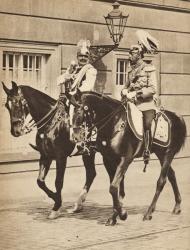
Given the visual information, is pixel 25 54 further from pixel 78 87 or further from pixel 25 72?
pixel 78 87

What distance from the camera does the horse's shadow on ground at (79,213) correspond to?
29.3 feet

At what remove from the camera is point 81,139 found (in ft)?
26.9

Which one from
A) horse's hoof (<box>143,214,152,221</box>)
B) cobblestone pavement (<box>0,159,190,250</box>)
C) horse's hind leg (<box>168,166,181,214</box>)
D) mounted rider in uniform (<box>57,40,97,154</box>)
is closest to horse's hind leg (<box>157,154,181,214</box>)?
horse's hind leg (<box>168,166,181,214</box>)

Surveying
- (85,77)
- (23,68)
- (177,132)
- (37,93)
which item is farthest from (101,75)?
(37,93)

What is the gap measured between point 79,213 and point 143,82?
2.14 meters

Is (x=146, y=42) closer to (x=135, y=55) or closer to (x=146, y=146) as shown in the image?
(x=135, y=55)

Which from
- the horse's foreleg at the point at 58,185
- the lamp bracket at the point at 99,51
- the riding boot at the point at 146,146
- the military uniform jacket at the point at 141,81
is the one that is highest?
the lamp bracket at the point at 99,51

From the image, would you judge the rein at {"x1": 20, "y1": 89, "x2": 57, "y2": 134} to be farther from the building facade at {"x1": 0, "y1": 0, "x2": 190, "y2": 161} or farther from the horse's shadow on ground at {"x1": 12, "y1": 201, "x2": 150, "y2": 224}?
the horse's shadow on ground at {"x1": 12, "y1": 201, "x2": 150, "y2": 224}

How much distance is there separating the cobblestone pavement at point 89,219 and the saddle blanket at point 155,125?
0.96m

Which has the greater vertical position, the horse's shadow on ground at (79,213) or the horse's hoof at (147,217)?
the horse's shadow on ground at (79,213)

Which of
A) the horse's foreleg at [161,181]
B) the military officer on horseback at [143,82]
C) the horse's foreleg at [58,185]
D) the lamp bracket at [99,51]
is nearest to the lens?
the horse's foreleg at [58,185]

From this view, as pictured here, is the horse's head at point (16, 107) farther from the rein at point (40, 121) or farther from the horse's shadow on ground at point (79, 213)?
the horse's shadow on ground at point (79, 213)

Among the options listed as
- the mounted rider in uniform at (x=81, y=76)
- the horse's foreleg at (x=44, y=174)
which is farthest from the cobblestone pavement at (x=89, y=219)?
the mounted rider in uniform at (x=81, y=76)

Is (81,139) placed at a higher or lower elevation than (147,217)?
higher
